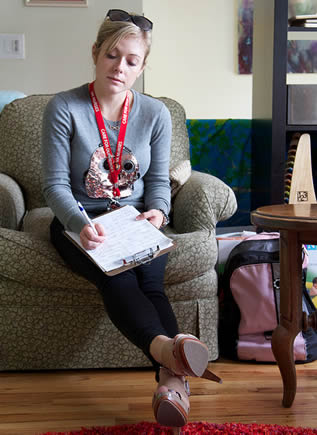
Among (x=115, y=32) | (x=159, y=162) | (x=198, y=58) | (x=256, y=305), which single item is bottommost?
(x=256, y=305)

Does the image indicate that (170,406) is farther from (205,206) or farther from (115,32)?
(115,32)

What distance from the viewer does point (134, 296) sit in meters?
1.43

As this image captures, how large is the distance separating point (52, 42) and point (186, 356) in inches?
97.0

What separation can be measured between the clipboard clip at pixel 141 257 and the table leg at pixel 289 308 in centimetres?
33

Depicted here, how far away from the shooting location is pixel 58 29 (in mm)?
3236

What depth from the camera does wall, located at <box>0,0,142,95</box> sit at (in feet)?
10.5

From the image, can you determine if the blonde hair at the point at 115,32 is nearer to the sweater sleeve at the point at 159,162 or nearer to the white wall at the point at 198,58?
the sweater sleeve at the point at 159,162

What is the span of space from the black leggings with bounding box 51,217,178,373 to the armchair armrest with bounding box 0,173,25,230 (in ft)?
1.26

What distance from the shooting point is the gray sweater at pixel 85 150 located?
1.66 m

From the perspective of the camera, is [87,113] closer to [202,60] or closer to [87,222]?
[87,222]

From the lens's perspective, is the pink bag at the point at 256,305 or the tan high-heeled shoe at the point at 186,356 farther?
the pink bag at the point at 256,305

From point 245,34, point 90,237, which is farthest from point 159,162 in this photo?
point 245,34

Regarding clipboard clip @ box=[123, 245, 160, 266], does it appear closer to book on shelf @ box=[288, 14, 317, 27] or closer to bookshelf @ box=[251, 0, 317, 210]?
bookshelf @ box=[251, 0, 317, 210]

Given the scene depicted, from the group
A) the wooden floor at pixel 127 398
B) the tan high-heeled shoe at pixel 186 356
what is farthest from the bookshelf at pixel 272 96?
the tan high-heeled shoe at pixel 186 356
